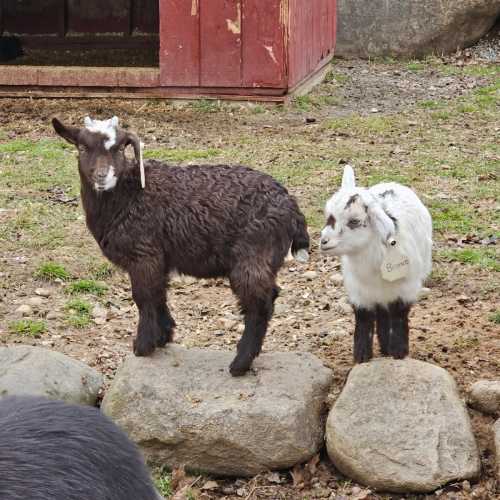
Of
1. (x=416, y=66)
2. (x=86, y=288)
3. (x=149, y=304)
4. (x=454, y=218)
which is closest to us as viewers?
(x=149, y=304)

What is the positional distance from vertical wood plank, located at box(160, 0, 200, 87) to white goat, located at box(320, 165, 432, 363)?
6936mm

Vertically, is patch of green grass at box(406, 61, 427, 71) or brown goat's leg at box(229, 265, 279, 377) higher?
brown goat's leg at box(229, 265, 279, 377)

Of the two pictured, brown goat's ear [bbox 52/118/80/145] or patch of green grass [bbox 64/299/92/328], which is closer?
brown goat's ear [bbox 52/118/80/145]

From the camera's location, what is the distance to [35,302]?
6984 millimetres

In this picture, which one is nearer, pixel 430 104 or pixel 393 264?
A: pixel 393 264

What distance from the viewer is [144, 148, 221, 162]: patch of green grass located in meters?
10.1

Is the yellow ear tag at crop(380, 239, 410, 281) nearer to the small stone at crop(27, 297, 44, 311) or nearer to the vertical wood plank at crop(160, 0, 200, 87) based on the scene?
the small stone at crop(27, 297, 44, 311)

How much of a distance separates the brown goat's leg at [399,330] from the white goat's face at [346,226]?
0.45m

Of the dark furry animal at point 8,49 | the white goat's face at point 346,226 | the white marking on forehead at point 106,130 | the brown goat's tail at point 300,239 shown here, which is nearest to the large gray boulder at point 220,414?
the brown goat's tail at point 300,239

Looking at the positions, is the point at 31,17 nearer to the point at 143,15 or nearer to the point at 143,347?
the point at 143,15

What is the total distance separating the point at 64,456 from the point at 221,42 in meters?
9.38

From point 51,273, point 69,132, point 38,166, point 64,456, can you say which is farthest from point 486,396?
point 38,166

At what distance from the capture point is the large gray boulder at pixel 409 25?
1631cm

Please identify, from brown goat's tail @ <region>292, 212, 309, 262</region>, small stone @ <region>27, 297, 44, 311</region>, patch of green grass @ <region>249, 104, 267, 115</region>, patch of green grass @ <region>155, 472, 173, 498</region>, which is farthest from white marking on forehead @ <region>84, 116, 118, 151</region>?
patch of green grass @ <region>249, 104, 267, 115</region>
